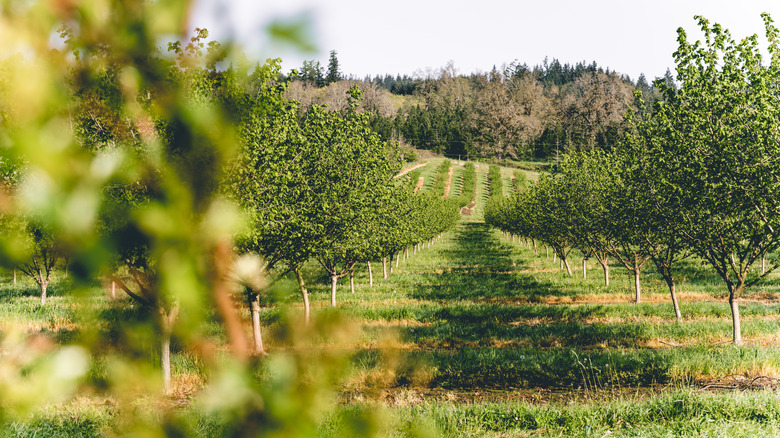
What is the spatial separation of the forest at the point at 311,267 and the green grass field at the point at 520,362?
1.6 inches

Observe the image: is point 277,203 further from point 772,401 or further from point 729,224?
point 729,224

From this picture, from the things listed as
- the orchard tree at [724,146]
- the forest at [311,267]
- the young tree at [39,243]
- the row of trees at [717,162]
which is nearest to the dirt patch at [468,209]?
the forest at [311,267]

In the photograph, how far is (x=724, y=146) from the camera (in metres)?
10.3

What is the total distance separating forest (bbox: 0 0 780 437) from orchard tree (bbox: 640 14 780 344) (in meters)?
0.07

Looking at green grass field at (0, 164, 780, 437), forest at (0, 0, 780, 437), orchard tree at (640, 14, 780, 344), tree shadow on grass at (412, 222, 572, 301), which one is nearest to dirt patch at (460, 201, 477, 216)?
tree shadow on grass at (412, 222, 572, 301)

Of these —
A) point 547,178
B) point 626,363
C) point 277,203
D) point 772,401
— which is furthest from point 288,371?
point 547,178

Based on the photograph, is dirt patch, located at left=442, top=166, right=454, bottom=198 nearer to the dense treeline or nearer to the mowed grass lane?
the dense treeline

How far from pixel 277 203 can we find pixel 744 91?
1085 cm

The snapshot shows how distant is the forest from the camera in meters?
0.70

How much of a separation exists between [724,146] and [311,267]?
22.7m

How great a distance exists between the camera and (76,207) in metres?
0.65

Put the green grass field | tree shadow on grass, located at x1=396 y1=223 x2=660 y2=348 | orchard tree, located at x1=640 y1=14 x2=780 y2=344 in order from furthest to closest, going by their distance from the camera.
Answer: tree shadow on grass, located at x1=396 y1=223 x2=660 y2=348 < orchard tree, located at x1=640 y1=14 x2=780 y2=344 < the green grass field

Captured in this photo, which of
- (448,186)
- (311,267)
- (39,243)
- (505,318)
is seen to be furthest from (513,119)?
(39,243)

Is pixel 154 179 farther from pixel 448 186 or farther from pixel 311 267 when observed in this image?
pixel 448 186
